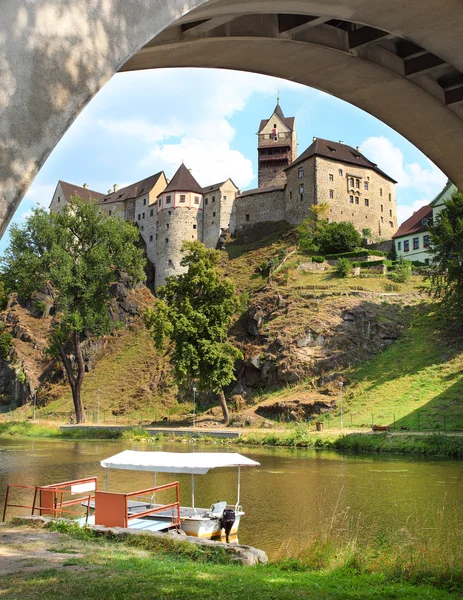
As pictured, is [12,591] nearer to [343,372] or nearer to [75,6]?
[75,6]

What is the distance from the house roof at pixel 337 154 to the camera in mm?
86000

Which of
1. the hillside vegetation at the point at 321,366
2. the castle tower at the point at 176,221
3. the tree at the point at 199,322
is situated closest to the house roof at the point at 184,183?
the castle tower at the point at 176,221

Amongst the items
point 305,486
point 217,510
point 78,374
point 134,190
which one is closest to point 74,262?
point 78,374

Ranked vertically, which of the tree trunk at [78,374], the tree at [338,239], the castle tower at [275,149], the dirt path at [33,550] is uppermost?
the castle tower at [275,149]

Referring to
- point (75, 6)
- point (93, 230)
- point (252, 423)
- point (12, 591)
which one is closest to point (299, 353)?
point (252, 423)

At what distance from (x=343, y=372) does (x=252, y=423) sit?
8883 millimetres

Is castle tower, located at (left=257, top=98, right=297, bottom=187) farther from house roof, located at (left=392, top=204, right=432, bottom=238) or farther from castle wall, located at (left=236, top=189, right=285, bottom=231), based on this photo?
house roof, located at (left=392, top=204, right=432, bottom=238)

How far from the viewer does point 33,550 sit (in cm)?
1209

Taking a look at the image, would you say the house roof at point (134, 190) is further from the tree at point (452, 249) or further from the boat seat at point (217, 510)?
the boat seat at point (217, 510)

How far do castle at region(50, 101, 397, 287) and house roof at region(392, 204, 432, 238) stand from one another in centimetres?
831

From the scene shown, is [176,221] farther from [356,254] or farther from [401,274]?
[401,274]

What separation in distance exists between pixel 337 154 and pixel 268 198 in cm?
1136

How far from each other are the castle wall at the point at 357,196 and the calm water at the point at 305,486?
174 feet

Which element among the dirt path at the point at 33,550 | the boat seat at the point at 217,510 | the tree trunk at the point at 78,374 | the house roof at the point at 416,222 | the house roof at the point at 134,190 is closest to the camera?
the dirt path at the point at 33,550
